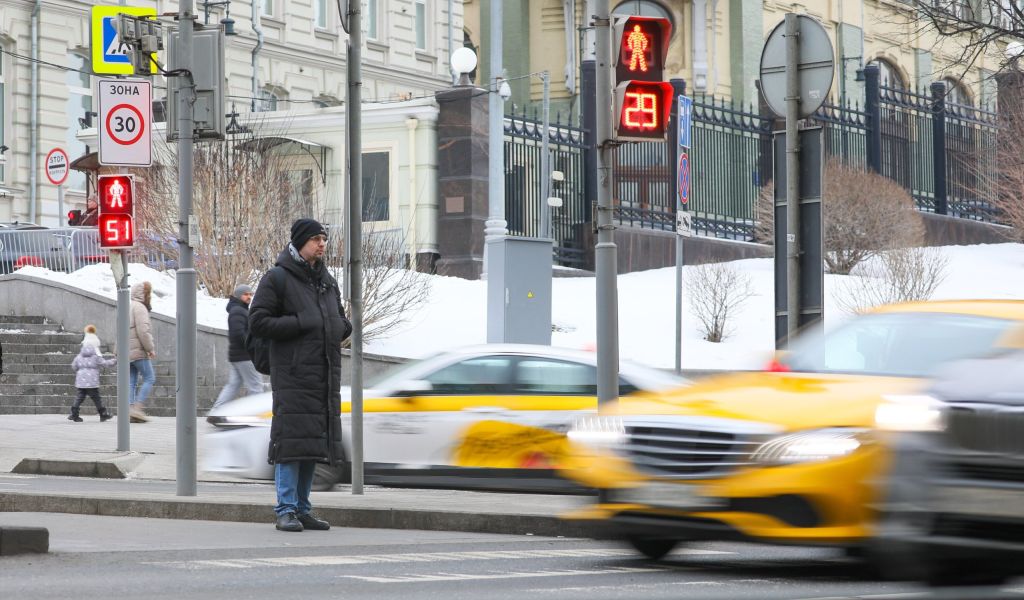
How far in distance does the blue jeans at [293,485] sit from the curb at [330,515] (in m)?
0.63

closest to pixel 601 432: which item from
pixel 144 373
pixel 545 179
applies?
pixel 144 373

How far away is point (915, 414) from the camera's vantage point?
612cm

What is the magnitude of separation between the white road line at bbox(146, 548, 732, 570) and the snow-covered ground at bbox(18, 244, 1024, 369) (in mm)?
13719

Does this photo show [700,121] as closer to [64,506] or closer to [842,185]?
[842,185]

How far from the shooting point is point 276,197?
89.0ft

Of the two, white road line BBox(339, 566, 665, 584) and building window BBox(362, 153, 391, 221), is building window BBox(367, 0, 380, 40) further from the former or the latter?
white road line BBox(339, 566, 665, 584)

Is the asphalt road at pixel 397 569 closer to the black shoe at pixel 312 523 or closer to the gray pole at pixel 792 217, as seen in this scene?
the black shoe at pixel 312 523

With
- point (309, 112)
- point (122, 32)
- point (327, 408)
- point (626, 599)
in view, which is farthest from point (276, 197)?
point (626, 599)

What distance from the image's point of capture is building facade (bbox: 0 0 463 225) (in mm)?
41250

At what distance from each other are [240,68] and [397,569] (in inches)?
1545

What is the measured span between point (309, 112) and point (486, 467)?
19.2 m

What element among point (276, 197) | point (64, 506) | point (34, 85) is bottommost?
point (64, 506)

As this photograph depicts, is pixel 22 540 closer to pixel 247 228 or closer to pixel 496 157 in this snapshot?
pixel 247 228

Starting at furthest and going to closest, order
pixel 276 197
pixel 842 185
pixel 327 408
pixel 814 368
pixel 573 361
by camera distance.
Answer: pixel 842 185, pixel 276 197, pixel 573 361, pixel 327 408, pixel 814 368
